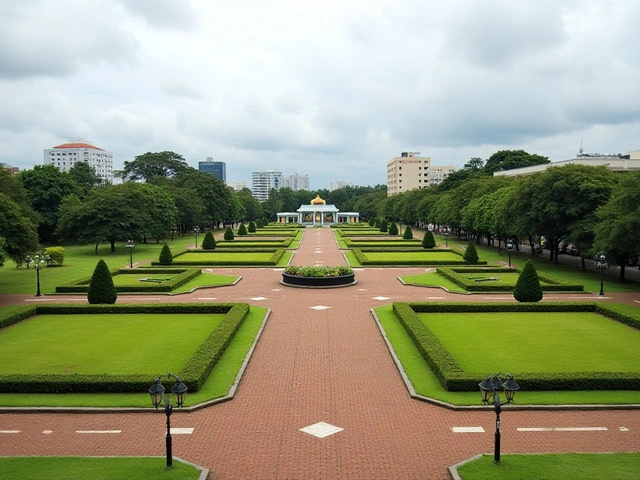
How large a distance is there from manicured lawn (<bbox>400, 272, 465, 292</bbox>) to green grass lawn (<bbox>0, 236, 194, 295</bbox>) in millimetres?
22624

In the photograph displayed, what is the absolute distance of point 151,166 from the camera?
115 m

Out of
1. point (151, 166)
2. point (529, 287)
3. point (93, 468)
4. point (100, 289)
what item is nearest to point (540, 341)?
point (529, 287)

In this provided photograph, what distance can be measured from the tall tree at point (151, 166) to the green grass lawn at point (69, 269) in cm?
5470

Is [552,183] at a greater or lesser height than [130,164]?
lesser

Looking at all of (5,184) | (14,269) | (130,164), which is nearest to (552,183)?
(14,269)

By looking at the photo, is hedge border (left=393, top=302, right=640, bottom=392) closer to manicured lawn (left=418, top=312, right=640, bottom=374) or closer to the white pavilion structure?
manicured lawn (left=418, top=312, right=640, bottom=374)

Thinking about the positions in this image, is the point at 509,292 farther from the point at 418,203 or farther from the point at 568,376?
Result: the point at 418,203

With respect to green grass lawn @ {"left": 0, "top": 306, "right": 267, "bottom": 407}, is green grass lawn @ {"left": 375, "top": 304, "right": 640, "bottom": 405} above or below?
above

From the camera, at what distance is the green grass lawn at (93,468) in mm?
10258

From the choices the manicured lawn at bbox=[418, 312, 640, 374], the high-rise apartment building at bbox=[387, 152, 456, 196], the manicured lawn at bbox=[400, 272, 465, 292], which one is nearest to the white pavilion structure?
the high-rise apartment building at bbox=[387, 152, 456, 196]

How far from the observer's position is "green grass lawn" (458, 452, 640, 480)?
33.8ft

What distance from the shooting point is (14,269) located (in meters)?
42.9

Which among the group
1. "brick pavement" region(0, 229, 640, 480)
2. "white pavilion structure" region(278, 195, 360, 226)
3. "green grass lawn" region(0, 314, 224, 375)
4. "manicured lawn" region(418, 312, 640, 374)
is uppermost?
"white pavilion structure" region(278, 195, 360, 226)

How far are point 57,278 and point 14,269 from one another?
8474 mm
